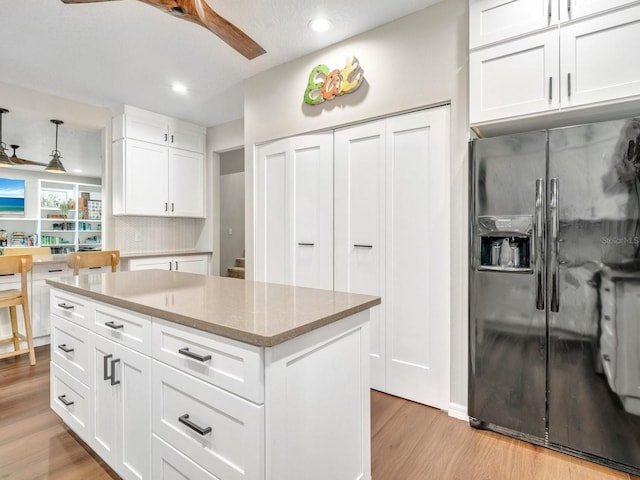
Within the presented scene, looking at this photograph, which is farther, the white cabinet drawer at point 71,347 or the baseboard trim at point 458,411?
the baseboard trim at point 458,411

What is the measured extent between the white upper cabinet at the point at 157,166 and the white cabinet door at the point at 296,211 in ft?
5.93

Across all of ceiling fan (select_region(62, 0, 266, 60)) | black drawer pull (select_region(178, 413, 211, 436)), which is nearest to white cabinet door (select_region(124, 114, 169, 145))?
ceiling fan (select_region(62, 0, 266, 60))

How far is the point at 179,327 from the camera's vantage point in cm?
122

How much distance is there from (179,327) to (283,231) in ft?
6.39

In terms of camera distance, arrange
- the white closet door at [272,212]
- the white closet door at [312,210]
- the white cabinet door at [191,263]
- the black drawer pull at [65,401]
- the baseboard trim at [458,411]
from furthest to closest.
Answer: the white cabinet door at [191,263], the white closet door at [272,212], the white closet door at [312,210], the baseboard trim at [458,411], the black drawer pull at [65,401]

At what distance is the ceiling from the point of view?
2301 millimetres

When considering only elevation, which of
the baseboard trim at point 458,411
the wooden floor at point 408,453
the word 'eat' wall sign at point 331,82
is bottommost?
the wooden floor at point 408,453

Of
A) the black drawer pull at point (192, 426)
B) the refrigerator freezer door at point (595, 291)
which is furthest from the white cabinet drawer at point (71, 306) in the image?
the refrigerator freezer door at point (595, 291)

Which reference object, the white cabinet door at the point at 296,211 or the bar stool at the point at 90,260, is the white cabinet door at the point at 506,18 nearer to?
the white cabinet door at the point at 296,211

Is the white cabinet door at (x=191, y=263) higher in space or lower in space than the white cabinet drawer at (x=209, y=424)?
higher

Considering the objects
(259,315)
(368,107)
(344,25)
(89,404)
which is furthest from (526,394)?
(344,25)

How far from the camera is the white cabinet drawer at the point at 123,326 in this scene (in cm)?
137

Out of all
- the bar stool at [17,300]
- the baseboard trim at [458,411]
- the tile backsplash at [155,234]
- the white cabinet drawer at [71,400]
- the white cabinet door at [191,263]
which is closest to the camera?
the white cabinet drawer at [71,400]

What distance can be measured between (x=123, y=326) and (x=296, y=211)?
1.78m
